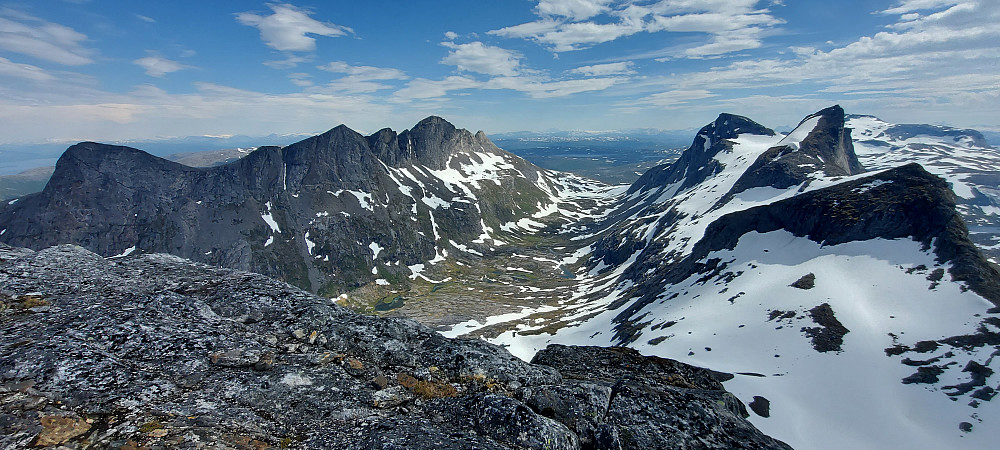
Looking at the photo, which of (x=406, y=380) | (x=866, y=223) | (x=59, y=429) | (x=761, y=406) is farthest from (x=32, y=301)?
(x=866, y=223)

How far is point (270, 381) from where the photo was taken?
14383 mm

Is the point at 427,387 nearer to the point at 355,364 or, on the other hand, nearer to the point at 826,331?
the point at 355,364

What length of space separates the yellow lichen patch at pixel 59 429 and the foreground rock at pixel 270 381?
44 mm

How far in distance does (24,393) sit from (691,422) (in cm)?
2147

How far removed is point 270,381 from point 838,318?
88316 millimetres

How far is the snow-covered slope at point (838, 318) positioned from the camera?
156 feet

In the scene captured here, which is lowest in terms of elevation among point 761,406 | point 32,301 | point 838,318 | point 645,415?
point 761,406

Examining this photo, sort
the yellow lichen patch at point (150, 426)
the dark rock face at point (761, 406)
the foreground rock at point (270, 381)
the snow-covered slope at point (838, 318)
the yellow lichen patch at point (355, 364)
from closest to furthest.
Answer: the yellow lichen patch at point (150, 426) < the foreground rock at point (270, 381) < the yellow lichen patch at point (355, 364) < the dark rock face at point (761, 406) < the snow-covered slope at point (838, 318)

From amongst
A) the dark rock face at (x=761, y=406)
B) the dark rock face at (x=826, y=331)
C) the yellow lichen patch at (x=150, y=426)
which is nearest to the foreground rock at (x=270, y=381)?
the yellow lichen patch at (x=150, y=426)

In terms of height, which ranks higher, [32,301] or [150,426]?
[32,301]

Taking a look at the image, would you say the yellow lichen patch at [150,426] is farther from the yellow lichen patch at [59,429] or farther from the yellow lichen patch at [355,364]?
the yellow lichen patch at [355,364]

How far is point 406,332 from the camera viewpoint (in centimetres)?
1950

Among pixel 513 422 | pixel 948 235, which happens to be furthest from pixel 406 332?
pixel 948 235

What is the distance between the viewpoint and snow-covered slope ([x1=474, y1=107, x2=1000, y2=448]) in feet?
156
